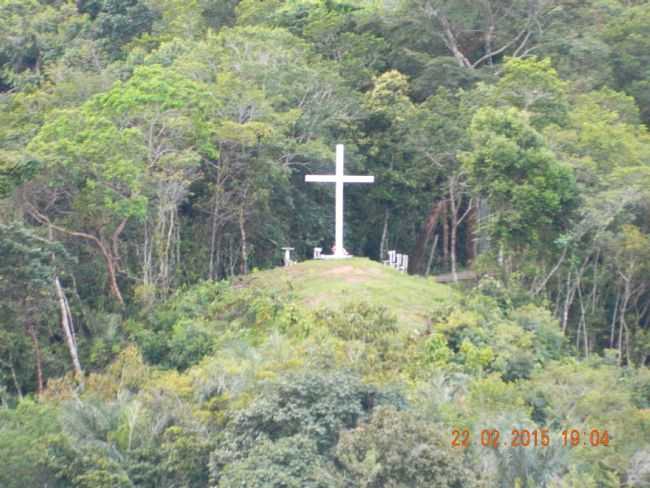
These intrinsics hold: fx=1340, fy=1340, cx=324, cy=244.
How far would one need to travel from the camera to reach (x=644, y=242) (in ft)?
110

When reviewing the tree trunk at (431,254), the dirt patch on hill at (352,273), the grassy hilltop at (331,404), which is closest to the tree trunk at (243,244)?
the dirt patch on hill at (352,273)

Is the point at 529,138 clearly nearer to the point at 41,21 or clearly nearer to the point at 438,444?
the point at 438,444

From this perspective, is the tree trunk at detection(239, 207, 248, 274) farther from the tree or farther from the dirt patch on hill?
the tree

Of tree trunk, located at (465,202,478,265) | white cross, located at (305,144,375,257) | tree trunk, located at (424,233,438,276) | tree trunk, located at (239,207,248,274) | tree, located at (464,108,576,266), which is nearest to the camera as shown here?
tree, located at (464,108,576,266)

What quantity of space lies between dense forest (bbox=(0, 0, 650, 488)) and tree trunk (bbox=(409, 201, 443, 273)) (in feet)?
0.37

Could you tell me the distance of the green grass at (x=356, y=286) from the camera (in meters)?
31.8

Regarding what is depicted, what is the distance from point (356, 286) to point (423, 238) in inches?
417

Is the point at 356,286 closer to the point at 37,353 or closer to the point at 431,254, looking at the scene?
the point at 37,353

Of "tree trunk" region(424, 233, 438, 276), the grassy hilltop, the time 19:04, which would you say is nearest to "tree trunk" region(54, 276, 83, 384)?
the grassy hilltop

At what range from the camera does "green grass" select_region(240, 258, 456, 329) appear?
104 ft

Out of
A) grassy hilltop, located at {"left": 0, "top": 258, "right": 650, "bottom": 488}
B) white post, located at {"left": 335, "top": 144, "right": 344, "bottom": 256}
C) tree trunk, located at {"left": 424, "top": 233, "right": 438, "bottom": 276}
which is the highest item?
white post, located at {"left": 335, "top": 144, "right": 344, "bottom": 256}

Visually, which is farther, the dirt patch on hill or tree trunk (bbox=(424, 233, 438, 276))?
tree trunk (bbox=(424, 233, 438, 276))

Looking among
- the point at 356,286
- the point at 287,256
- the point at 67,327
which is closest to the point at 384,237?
the point at 287,256

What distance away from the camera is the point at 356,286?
32625mm
